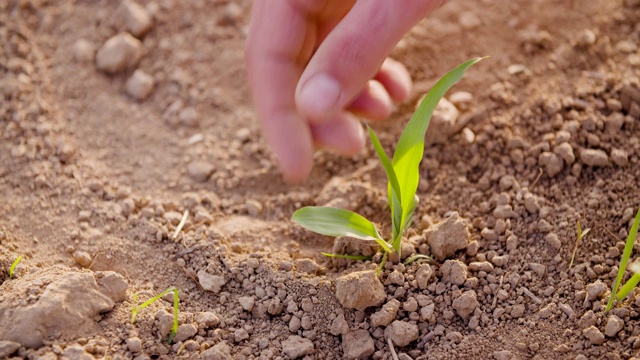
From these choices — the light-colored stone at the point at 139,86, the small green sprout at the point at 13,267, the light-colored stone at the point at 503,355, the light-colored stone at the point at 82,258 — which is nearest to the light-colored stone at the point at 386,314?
the light-colored stone at the point at 503,355

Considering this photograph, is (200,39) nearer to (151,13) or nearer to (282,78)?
(151,13)

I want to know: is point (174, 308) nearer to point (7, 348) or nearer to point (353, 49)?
point (7, 348)

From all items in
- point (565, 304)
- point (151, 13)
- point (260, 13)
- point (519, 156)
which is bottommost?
point (565, 304)

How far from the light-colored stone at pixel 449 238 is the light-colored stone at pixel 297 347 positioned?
373mm

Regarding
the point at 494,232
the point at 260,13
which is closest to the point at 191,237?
the point at 260,13

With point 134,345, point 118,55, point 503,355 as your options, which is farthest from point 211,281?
point 118,55

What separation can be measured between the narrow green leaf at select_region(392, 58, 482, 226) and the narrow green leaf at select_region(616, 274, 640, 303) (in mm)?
483

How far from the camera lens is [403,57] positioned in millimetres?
2131

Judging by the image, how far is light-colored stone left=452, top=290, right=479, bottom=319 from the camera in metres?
1.43

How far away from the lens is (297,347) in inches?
54.9

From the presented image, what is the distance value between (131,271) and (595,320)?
1067 mm

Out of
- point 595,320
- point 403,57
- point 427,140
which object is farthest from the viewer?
point 403,57

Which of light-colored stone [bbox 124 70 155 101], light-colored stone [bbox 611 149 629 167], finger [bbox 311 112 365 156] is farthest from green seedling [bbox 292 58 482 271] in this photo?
light-colored stone [bbox 124 70 155 101]

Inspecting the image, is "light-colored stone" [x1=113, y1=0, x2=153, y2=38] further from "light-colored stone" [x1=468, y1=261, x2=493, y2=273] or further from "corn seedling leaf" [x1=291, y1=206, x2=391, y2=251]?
"light-colored stone" [x1=468, y1=261, x2=493, y2=273]
